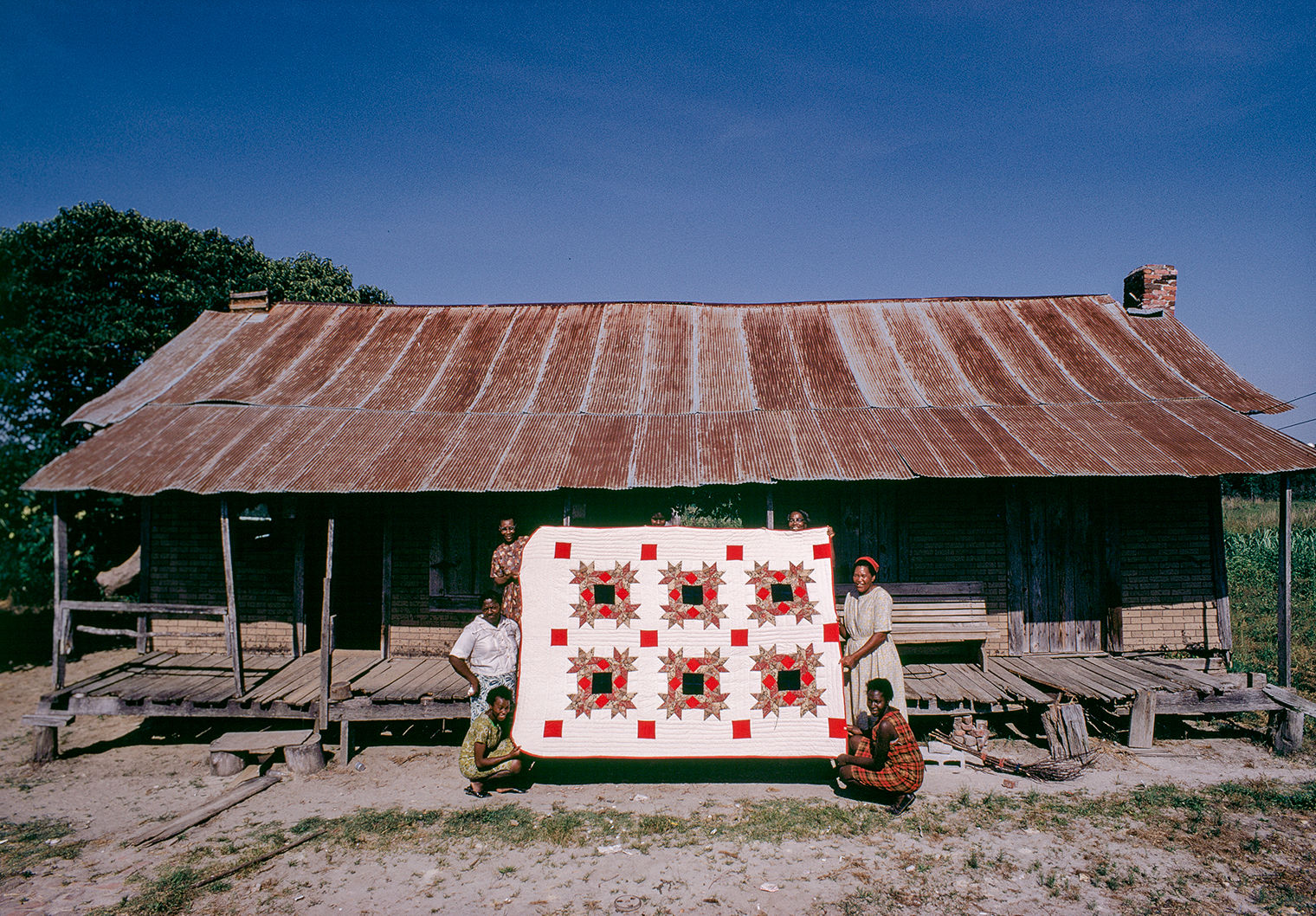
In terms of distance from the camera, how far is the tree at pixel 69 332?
13.8 meters

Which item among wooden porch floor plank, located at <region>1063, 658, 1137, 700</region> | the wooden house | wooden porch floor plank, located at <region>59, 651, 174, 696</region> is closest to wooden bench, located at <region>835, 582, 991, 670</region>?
the wooden house

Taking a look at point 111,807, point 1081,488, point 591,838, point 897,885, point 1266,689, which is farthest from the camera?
point 1081,488

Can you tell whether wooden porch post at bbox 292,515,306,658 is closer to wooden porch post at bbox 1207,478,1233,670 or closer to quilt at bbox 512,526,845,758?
quilt at bbox 512,526,845,758

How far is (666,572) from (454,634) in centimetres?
437

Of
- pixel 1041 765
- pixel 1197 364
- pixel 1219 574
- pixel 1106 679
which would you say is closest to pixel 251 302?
pixel 1041 765

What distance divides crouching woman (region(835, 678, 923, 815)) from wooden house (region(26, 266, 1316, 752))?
1.75m

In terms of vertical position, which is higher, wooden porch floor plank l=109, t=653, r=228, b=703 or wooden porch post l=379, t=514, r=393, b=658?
wooden porch post l=379, t=514, r=393, b=658

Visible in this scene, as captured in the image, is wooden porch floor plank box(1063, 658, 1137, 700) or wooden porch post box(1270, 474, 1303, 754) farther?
wooden porch floor plank box(1063, 658, 1137, 700)

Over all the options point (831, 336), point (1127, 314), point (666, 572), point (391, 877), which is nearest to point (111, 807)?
point (391, 877)

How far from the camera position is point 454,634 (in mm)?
9445

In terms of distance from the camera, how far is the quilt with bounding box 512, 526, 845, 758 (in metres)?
6.18

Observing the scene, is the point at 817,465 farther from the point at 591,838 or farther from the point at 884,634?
the point at 591,838

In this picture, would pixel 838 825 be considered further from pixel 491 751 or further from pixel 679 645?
pixel 491 751

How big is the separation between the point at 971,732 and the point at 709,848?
3706 mm
